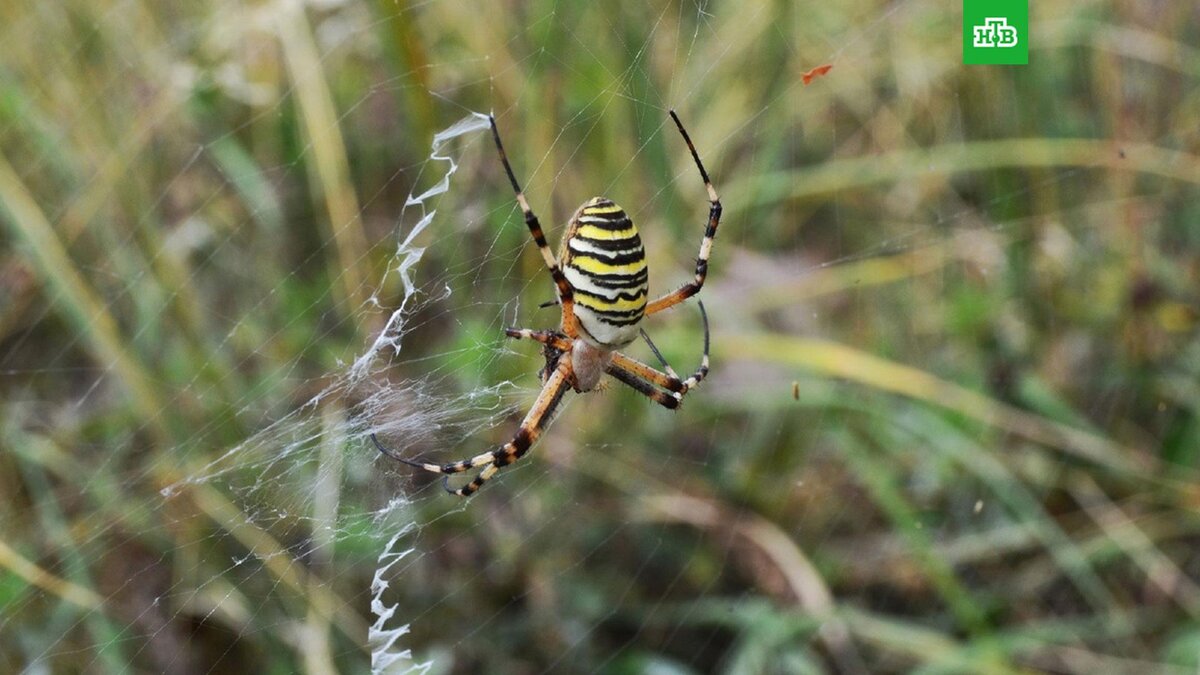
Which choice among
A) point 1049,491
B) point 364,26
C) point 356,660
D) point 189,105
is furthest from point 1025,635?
point 189,105

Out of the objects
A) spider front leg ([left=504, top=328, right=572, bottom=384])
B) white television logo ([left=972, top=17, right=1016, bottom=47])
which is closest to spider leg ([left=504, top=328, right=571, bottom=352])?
spider front leg ([left=504, top=328, right=572, bottom=384])

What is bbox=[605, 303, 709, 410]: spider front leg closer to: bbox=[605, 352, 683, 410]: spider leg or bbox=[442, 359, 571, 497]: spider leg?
bbox=[605, 352, 683, 410]: spider leg

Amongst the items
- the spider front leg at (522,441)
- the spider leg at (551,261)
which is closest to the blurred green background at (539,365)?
the spider front leg at (522,441)

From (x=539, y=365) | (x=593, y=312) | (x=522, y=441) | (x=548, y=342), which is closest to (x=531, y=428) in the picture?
(x=522, y=441)

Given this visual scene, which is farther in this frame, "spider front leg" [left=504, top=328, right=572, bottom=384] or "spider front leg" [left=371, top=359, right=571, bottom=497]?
"spider front leg" [left=371, top=359, right=571, bottom=497]

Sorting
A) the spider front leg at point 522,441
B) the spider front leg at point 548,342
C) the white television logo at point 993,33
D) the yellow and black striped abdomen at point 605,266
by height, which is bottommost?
the spider front leg at point 522,441

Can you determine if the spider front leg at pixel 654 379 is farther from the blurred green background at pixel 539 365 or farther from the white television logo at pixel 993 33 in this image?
the white television logo at pixel 993 33
